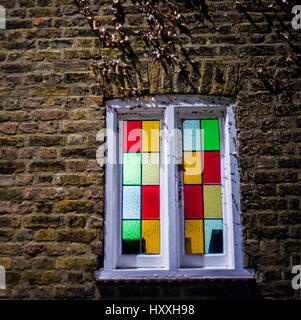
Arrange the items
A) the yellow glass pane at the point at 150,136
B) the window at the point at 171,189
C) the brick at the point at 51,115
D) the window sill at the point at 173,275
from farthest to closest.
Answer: the yellow glass pane at the point at 150,136
the brick at the point at 51,115
the window at the point at 171,189
the window sill at the point at 173,275

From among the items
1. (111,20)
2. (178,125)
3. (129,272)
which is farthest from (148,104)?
(129,272)

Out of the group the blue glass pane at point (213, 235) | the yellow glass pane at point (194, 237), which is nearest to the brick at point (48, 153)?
the yellow glass pane at point (194, 237)

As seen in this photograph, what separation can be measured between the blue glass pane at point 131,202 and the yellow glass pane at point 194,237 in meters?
0.47

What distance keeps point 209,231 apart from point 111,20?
85.6 inches

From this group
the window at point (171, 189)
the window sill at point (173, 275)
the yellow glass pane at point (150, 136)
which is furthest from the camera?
the yellow glass pane at point (150, 136)

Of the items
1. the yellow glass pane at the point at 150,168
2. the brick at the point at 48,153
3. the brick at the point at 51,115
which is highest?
the brick at the point at 51,115

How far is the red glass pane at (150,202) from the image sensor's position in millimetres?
2627

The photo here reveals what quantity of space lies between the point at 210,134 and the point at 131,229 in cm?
116

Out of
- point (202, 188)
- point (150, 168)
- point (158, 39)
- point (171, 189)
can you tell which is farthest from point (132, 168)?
point (158, 39)

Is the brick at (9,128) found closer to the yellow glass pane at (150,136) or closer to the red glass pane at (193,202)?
the yellow glass pane at (150,136)

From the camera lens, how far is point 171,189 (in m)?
2.57

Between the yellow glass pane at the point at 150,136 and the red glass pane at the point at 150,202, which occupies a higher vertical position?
the yellow glass pane at the point at 150,136

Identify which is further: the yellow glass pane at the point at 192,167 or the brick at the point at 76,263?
the yellow glass pane at the point at 192,167

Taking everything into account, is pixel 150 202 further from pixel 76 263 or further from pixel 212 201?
pixel 76 263
